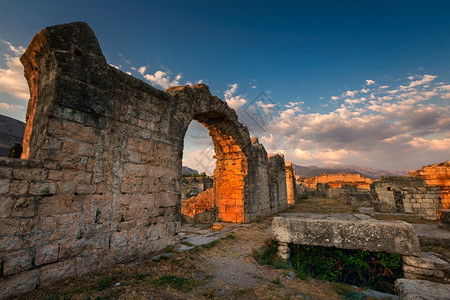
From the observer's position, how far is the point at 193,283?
3.01m

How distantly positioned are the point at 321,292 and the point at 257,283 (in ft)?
3.12

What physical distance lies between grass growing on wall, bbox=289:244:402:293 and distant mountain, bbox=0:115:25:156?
27786mm

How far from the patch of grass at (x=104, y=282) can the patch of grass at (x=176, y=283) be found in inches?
23.5

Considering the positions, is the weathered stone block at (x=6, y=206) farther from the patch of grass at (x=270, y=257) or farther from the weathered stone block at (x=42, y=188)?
the patch of grass at (x=270, y=257)

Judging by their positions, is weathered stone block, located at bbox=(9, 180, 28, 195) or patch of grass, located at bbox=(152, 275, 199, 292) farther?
patch of grass, located at bbox=(152, 275, 199, 292)

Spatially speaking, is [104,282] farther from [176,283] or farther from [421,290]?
[421,290]

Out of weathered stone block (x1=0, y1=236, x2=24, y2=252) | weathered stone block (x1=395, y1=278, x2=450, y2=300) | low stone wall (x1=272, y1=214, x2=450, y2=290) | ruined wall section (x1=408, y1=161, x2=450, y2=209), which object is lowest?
weathered stone block (x1=395, y1=278, x2=450, y2=300)

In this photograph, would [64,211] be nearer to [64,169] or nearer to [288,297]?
[64,169]

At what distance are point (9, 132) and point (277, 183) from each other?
105 feet

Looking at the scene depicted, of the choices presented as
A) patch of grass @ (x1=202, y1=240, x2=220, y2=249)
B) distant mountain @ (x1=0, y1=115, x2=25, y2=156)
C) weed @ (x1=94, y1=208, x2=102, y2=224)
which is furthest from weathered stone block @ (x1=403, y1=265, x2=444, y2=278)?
distant mountain @ (x1=0, y1=115, x2=25, y2=156)

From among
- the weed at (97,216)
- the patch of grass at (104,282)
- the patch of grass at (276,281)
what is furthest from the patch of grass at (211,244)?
the weed at (97,216)

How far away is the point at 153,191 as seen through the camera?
4262 mm

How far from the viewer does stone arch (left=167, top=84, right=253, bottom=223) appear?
7.64 m

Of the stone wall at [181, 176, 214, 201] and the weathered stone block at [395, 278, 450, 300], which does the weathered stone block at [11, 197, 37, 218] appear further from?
the stone wall at [181, 176, 214, 201]
